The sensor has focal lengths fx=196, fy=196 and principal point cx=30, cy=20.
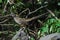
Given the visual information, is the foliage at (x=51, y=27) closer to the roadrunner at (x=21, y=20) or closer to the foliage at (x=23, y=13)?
the foliage at (x=23, y=13)

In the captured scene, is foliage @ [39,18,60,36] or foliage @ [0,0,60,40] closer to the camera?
foliage @ [39,18,60,36]

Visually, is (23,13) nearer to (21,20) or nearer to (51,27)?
(21,20)

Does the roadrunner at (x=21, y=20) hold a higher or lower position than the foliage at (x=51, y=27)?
higher

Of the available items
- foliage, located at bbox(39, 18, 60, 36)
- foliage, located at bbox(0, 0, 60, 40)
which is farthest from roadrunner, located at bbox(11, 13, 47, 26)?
foliage, located at bbox(39, 18, 60, 36)

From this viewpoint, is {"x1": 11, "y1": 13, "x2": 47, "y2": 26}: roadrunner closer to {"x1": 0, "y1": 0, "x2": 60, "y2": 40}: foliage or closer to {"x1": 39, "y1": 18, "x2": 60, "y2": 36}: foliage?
{"x1": 0, "y1": 0, "x2": 60, "y2": 40}: foliage

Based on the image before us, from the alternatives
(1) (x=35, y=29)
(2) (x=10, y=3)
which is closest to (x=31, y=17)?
(1) (x=35, y=29)

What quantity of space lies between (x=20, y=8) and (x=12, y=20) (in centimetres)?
23

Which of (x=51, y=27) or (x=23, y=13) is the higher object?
(x=23, y=13)

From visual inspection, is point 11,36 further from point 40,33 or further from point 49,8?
point 49,8

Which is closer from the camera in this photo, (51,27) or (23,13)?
(51,27)

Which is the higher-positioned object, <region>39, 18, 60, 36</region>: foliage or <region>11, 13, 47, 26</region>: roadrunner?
<region>11, 13, 47, 26</region>: roadrunner

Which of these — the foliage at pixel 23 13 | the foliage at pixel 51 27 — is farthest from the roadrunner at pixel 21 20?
the foliage at pixel 51 27

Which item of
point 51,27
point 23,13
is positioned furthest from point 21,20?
point 51,27

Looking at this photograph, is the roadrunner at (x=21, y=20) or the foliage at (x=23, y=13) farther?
the foliage at (x=23, y=13)
